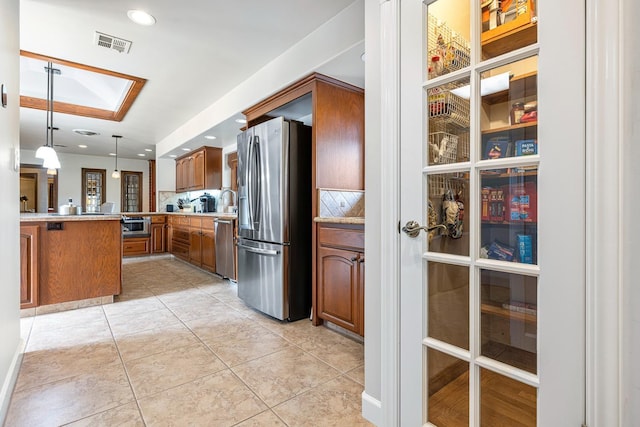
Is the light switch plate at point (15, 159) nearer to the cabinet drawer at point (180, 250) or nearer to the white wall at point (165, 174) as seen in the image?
the cabinet drawer at point (180, 250)

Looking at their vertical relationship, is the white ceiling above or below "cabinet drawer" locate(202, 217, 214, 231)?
above

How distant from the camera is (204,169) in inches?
219

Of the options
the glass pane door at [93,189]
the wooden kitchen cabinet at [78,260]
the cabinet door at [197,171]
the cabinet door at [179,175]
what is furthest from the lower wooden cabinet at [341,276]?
the glass pane door at [93,189]

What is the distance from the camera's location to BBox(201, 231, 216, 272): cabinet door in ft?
14.3

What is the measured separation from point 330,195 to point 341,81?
1.02m

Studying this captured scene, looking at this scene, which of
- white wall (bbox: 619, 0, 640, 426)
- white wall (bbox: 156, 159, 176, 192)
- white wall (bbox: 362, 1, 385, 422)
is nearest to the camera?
white wall (bbox: 619, 0, 640, 426)

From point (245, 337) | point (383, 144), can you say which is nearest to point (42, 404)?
point (245, 337)

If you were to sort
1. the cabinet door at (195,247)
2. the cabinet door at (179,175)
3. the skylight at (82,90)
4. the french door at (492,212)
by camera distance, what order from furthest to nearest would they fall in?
the cabinet door at (179,175) < the cabinet door at (195,247) < the skylight at (82,90) < the french door at (492,212)

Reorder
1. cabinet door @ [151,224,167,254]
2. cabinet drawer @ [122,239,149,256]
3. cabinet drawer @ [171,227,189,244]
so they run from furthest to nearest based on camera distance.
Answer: cabinet door @ [151,224,167,254] < cabinet drawer @ [122,239,149,256] < cabinet drawer @ [171,227,189,244]

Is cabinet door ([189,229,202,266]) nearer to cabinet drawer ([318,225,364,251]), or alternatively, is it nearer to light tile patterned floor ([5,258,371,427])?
light tile patterned floor ([5,258,371,427])

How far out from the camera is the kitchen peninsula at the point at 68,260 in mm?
2764

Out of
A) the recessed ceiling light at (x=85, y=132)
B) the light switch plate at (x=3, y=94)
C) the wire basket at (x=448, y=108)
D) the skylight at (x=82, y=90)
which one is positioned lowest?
the wire basket at (x=448, y=108)

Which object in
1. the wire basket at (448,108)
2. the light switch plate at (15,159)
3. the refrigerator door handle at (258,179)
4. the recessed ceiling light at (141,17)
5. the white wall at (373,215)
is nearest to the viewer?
the wire basket at (448,108)

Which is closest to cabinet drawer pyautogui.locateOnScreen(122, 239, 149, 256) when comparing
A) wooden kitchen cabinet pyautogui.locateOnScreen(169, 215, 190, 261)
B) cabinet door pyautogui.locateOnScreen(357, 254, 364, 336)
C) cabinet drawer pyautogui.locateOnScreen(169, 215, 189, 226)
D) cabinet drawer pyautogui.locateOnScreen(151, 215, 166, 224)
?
cabinet drawer pyautogui.locateOnScreen(151, 215, 166, 224)
